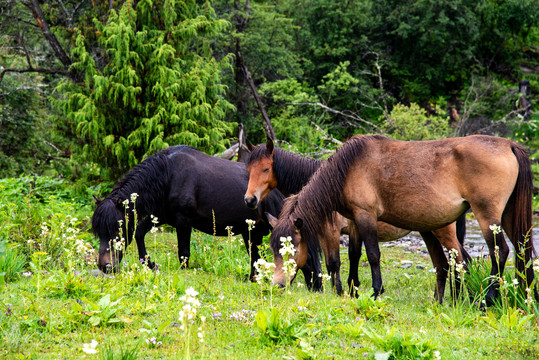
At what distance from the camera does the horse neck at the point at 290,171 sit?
→ 6926 mm

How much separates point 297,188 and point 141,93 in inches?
227

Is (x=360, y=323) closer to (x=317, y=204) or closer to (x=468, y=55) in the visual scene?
(x=317, y=204)

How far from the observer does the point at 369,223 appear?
5.89 metres

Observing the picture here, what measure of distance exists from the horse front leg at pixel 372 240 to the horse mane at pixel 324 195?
0.31 meters

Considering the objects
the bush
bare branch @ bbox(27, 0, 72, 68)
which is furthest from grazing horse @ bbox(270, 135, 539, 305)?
the bush

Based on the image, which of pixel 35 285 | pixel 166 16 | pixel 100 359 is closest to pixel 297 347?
pixel 100 359

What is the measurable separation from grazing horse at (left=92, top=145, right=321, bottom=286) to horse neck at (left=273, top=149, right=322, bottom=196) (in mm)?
714

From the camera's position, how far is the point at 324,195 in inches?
232

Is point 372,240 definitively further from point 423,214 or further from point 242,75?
point 242,75

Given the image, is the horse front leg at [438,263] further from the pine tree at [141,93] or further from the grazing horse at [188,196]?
the pine tree at [141,93]

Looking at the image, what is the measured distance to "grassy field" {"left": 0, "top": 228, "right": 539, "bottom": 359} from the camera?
3641mm

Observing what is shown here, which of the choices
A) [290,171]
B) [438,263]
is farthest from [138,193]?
[438,263]

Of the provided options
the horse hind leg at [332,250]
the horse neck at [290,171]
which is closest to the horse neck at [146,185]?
the horse neck at [290,171]

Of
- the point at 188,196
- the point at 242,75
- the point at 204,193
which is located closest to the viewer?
the point at 188,196
